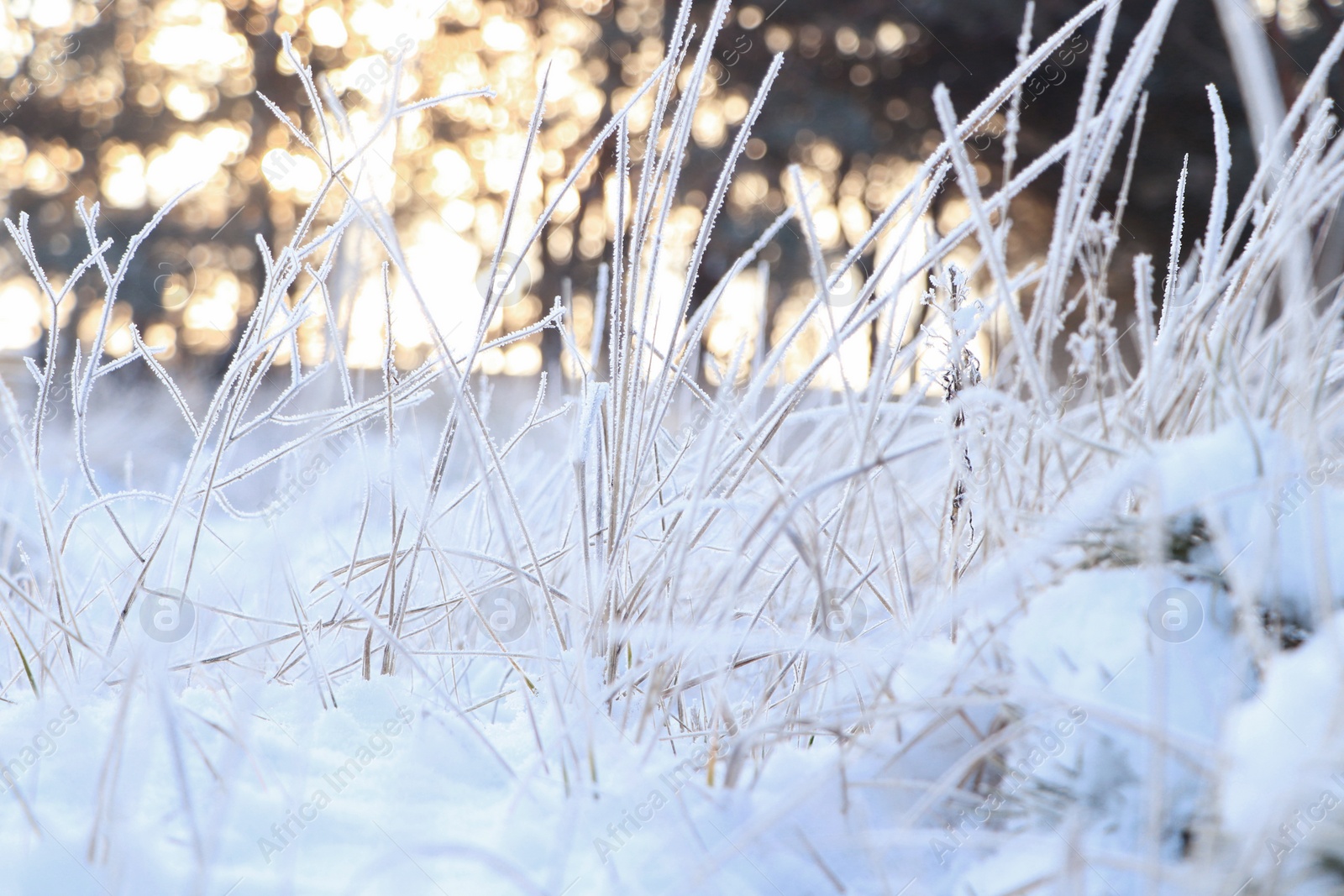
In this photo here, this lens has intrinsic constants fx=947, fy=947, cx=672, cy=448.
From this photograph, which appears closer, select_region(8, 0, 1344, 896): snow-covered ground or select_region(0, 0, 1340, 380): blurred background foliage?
select_region(8, 0, 1344, 896): snow-covered ground

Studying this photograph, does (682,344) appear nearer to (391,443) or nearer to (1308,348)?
(391,443)

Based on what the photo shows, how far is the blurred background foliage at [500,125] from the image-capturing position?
22.3 feet

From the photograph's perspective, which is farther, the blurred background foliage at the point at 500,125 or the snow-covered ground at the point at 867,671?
the blurred background foliage at the point at 500,125

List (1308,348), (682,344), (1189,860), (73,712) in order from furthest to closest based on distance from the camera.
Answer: (682,344)
(1308,348)
(73,712)
(1189,860)

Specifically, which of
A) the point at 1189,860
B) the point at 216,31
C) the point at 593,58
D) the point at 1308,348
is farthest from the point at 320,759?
the point at 216,31

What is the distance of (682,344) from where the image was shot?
A: 871mm

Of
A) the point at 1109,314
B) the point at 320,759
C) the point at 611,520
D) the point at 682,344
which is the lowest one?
the point at 320,759

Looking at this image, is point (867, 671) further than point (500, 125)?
No

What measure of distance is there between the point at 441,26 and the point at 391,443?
7.56 meters

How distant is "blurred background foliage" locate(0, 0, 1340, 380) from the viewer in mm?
6797

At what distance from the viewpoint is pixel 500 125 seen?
7633mm

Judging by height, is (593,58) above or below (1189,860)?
above

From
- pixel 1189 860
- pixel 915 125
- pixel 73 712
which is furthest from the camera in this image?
pixel 915 125

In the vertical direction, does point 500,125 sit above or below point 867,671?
above
